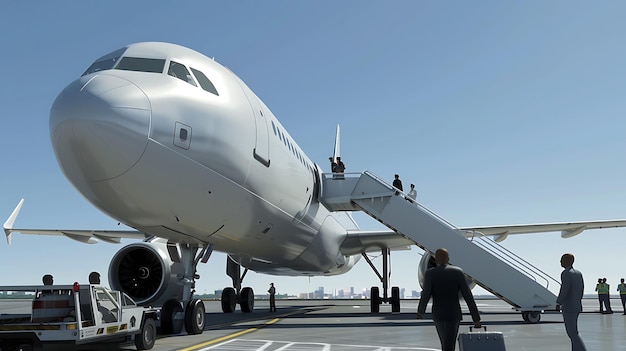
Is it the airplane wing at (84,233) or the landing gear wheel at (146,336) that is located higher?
the airplane wing at (84,233)

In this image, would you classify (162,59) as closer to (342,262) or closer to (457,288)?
(457,288)

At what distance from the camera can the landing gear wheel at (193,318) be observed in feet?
35.1

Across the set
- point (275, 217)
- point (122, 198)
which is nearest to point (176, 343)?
point (122, 198)

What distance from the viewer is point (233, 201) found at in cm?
1055

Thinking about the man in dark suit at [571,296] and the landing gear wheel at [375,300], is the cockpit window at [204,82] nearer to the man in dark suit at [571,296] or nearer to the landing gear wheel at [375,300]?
the man in dark suit at [571,296]

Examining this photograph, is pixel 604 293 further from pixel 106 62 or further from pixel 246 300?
pixel 106 62

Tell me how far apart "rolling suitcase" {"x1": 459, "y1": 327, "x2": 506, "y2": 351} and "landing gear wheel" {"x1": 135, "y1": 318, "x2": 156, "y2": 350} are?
5.15 metres

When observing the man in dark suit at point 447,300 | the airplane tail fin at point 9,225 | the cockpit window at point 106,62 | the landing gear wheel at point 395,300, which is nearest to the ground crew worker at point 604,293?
the landing gear wheel at point 395,300

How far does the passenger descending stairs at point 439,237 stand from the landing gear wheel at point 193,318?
625 cm

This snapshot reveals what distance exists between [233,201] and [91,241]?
12.9 meters

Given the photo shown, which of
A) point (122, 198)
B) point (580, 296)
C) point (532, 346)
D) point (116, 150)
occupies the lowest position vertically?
point (532, 346)

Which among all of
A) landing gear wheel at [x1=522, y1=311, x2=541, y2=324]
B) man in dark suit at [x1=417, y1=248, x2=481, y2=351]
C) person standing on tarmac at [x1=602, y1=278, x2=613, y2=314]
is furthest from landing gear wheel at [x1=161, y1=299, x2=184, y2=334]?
person standing on tarmac at [x1=602, y1=278, x2=613, y2=314]

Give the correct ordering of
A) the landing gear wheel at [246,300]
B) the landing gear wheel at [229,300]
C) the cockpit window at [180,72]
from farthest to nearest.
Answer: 1. the landing gear wheel at [246,300]
2. the landing gear wheel at [229,300]
3. the cockpit window at [180,72]

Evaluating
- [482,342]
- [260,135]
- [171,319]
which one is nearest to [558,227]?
[260,135]
